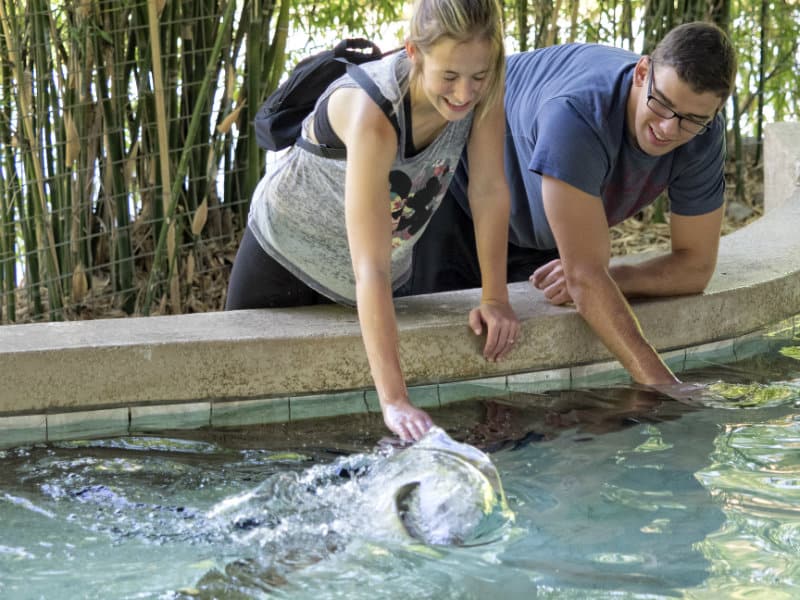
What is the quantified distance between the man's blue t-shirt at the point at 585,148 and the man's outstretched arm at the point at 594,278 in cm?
5

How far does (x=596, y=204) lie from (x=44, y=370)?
1.41m

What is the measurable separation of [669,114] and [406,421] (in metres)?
1.04

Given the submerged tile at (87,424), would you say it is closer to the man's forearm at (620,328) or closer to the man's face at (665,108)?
the man's forearm at (620,328)

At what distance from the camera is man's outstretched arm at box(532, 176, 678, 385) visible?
114 inches

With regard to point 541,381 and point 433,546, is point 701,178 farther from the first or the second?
point 433,546

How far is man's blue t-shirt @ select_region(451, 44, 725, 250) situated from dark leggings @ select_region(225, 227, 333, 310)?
0.54 meters

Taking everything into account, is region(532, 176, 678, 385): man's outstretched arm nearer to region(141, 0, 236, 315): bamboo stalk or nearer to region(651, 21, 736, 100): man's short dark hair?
region(651, 21, 736, 100): man's short dark hair

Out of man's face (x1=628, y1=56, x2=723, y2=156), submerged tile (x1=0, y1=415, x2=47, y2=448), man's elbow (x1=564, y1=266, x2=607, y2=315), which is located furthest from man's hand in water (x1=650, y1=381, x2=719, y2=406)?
submerged tile (x1=0, y1=415, x2=47, y2=448)

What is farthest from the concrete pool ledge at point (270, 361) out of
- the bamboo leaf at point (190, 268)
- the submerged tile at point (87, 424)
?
the bamboo leaf at point (190, 268)

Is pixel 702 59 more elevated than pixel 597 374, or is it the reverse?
pixel 702 59

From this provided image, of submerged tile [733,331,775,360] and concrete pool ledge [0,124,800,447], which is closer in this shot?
concrete pool ledge [0,124,800,447]

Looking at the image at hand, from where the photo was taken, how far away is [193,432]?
283 centimetres

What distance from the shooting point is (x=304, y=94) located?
9.20ft

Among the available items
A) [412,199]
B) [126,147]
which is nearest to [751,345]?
[412,199]
